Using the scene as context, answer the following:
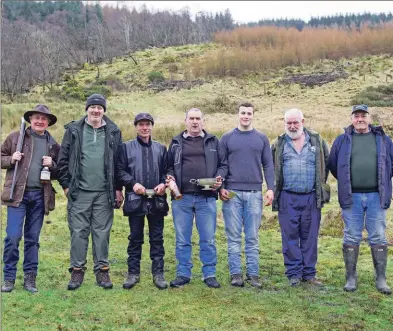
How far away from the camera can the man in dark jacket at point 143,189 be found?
5633 mm

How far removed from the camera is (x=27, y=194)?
5.43 m

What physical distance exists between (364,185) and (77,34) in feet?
276

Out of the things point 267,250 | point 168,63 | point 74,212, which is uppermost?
point 168,63

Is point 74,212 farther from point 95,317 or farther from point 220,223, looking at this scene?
point 220,223

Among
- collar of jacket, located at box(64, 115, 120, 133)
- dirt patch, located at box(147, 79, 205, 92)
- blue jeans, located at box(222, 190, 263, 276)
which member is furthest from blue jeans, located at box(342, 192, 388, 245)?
dirt patch, located at box(147, 79, 205, 92)

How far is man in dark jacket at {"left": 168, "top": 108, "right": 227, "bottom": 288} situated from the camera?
5.75 m

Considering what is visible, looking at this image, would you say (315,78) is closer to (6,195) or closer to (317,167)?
(317,167)

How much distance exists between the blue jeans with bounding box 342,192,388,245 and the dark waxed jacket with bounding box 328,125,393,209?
0.08 m

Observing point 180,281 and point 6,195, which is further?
point 180,281

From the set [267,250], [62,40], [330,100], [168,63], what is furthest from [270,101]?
[62,40]

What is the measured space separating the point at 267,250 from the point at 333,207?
9.66 feet

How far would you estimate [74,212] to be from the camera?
5.56m

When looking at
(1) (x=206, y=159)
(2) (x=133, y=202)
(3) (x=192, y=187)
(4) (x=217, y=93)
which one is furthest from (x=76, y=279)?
(4) (x=217, y=93)

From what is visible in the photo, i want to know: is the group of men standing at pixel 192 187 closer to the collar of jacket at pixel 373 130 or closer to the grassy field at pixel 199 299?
the collar of jacket at pixel 373 130
